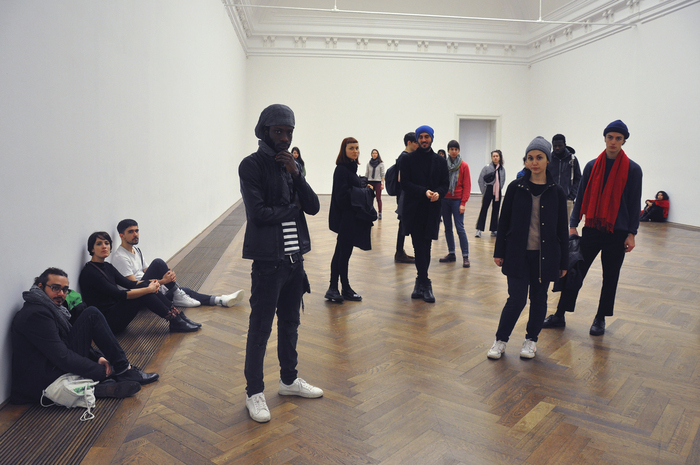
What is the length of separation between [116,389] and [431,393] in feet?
6.44

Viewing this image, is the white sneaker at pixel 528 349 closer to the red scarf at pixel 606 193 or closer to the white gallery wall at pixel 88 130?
the red scarf at pixel 606 193

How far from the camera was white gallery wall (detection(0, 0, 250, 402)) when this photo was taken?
306cm

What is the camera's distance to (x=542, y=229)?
144 inches

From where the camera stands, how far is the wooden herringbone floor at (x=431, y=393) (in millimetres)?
2600

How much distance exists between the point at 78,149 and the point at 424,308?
11.2ft

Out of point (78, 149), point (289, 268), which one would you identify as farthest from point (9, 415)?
point (78, 149)

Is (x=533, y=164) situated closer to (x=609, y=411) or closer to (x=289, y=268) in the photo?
(x=609, y=411)

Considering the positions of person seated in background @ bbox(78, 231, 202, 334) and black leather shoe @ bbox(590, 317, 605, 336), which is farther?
black leather shoe @ bbox(590, 317, 605, 336)

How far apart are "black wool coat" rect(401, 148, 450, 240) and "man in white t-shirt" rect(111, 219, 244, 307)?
1.94 m

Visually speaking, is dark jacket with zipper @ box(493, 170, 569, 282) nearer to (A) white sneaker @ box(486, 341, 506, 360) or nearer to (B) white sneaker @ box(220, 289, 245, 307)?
(A) white sneaker @ box(486, 341, 506, 360)

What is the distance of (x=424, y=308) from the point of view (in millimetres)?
5148

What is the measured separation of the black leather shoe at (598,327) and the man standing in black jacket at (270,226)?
2.79m

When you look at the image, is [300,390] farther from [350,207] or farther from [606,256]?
[606,256]

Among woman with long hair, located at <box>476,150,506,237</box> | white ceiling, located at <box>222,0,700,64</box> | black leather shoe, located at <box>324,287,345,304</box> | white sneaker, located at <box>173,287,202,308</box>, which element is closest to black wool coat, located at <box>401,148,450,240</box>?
black leather shoe, located at <box>324,287,345,304</box>
